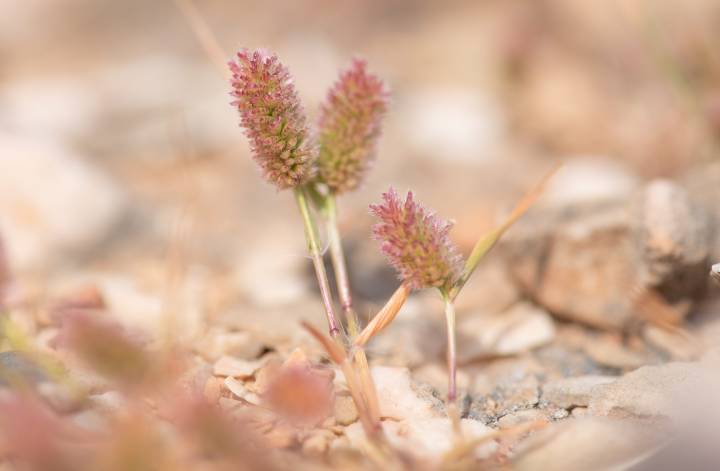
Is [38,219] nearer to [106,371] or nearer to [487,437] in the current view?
[106,371]

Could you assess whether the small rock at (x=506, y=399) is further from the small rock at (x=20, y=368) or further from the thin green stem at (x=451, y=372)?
the small rock at (x=20, y=368)

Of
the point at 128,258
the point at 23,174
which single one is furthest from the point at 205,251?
the point at 23,174

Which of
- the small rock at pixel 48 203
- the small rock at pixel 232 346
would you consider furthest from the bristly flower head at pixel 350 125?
the small rock at pixel 48 203

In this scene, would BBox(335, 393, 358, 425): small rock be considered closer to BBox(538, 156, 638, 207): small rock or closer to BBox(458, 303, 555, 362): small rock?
BBox(458, 303, 555, 362): small rock

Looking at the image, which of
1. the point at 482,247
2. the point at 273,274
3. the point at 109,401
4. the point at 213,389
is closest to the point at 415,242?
the point at 482,247

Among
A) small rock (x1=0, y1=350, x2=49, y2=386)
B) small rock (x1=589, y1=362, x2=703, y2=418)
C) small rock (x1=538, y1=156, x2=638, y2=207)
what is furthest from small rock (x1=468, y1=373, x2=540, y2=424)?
small rock (x1=538, y1=156, x2=638, y2=207)
